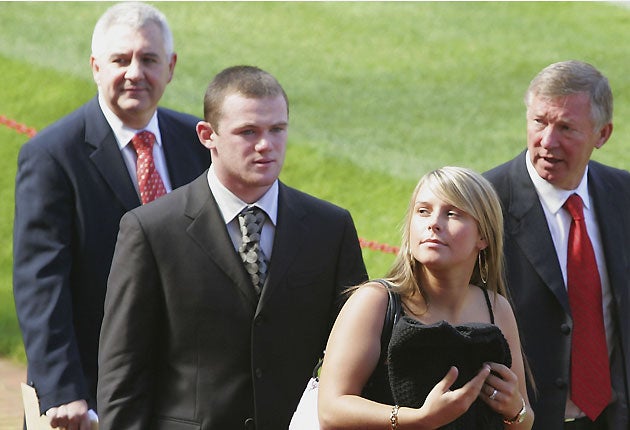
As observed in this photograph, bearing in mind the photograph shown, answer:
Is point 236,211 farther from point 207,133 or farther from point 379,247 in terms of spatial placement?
point 379,247

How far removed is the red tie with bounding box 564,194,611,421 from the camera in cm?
Answer: 593

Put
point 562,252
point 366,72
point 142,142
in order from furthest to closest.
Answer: point 366,72 < point 142,142 < point 562,252

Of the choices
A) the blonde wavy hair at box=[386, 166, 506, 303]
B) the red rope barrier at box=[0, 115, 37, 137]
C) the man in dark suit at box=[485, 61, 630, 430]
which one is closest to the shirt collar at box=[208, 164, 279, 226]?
the blonde wavy hair at box=[386, 166, 506, 303]

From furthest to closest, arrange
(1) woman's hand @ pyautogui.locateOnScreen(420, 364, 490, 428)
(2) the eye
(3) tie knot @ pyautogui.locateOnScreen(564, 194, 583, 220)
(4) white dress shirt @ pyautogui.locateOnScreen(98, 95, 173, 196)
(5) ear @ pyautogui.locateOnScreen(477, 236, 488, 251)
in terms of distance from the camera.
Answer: (2) the eye → (4) white dress shirt @ pyautogui.locateOnScreen(98, 95, 173, 196) → (3) tie knot @ pyautogui.locateOnScreen(564, 194, 583, 220) → (5) ear @ pyautogui.locateOnScreen(477, 236, 488, 251) → (1) woman's hand @ pyautogui.locateOnScreen(420, 364, 490, 428)

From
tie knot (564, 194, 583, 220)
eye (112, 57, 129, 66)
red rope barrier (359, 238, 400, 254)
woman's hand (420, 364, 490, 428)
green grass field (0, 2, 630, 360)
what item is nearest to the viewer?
woman's hand (420, 364, 490, 428)

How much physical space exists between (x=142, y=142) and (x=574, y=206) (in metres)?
1.97

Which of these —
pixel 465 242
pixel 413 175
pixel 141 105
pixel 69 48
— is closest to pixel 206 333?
pixel 465 242

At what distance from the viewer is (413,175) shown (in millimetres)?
14250

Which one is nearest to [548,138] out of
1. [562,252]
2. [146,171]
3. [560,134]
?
[560,134]

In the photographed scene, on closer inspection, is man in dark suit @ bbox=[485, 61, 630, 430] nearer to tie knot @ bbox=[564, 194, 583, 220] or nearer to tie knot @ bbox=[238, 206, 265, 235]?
tie knot @ bbox=[564, 194, 583, 220]

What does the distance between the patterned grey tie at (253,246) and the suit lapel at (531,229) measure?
129 centimetres

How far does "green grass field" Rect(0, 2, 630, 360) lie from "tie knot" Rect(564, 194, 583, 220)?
6.42 metres

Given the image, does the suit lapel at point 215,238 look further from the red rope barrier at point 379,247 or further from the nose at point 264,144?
the red rope barrier at point 379,247

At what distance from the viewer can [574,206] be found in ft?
19.9
